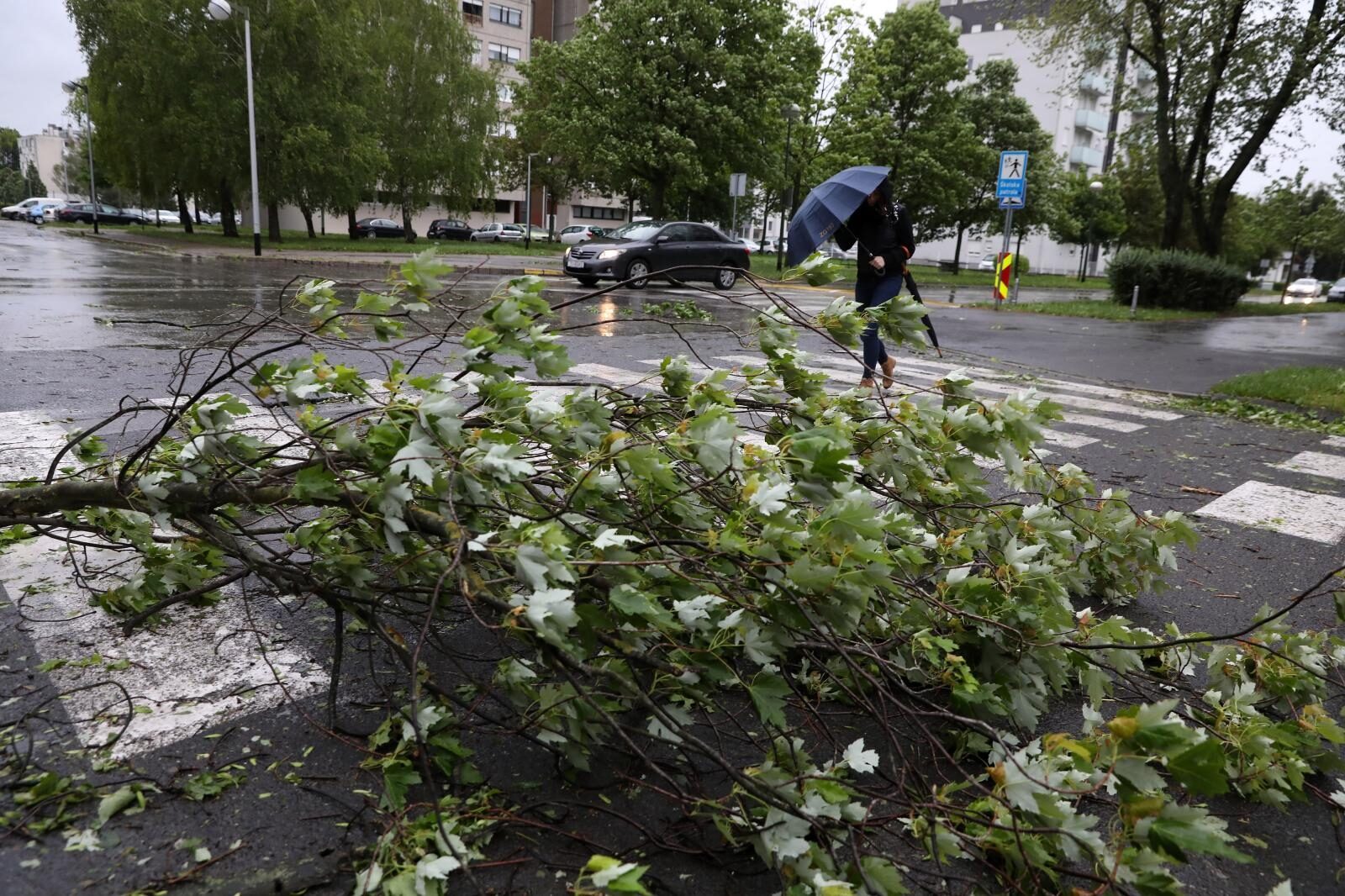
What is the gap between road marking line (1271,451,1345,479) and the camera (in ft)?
22.1

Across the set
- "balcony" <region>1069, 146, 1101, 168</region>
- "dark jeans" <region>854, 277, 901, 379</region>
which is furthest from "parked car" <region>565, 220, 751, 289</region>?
"balcony" <region>1069, 146, 1101, 168</region>

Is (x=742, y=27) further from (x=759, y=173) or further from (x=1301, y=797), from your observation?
(x=1301, y=797)

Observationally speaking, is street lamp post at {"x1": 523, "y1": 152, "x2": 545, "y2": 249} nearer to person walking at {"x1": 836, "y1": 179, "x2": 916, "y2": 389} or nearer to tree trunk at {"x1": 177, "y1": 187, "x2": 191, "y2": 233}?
tree trunk at {"x1": 177, "y1": 187, "x2": 191, "y2": 233}

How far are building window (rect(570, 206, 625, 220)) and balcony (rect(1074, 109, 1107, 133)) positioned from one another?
39.7 m

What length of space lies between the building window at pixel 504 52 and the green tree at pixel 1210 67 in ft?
190

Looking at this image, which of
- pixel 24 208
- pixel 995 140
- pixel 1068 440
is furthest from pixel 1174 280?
pixel 24 208

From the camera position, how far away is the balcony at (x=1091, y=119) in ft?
253

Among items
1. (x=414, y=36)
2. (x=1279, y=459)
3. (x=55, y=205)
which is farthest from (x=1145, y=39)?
(x=55, y=205)

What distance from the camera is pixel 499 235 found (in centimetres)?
6019

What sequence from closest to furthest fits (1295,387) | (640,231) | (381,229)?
(1295,387)
(640,231)
(381,229)

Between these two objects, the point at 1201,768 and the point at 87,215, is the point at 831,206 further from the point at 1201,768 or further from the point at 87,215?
the point at 87,215

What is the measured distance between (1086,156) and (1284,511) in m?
84.7

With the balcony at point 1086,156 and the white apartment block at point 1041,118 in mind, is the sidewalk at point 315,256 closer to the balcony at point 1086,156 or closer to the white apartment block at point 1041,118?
the white apartment block at point 1041,118

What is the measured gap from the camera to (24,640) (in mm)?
2984
